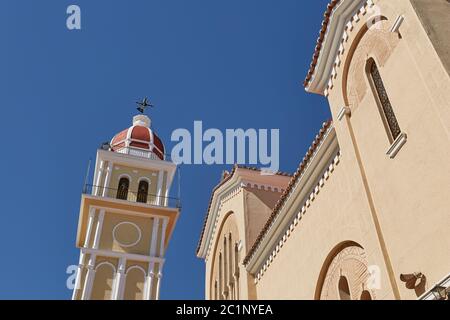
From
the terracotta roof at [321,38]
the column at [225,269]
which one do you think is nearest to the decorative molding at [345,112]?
the terracotta roof at [321,38]

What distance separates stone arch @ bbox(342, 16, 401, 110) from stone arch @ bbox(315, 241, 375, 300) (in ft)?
9.29

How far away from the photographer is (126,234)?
1986cm

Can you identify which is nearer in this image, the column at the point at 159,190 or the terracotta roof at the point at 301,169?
the terracotta roof at the point at 301,169

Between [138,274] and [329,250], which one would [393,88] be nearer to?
[329,250]

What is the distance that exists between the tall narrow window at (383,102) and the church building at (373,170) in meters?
0.03

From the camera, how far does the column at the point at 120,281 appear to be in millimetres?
18062

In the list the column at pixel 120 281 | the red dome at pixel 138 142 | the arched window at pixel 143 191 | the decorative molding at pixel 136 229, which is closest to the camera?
the column at pixel 120 281

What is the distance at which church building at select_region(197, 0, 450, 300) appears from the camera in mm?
5859

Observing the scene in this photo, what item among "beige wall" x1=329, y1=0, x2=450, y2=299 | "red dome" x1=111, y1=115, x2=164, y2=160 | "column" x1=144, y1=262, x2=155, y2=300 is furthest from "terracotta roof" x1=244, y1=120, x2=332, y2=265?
"red dome" x1=111, y1=115, x2=164, y2=160

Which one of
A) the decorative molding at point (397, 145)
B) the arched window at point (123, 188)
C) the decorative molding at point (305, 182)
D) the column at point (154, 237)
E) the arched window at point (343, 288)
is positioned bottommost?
the arched window at point (343, 288)

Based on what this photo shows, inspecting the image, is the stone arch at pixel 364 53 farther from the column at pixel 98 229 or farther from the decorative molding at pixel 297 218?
the column at pixel 98 229

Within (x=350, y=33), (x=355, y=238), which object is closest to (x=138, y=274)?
(x=355, y=238)

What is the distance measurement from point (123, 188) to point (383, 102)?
53.7 ft
